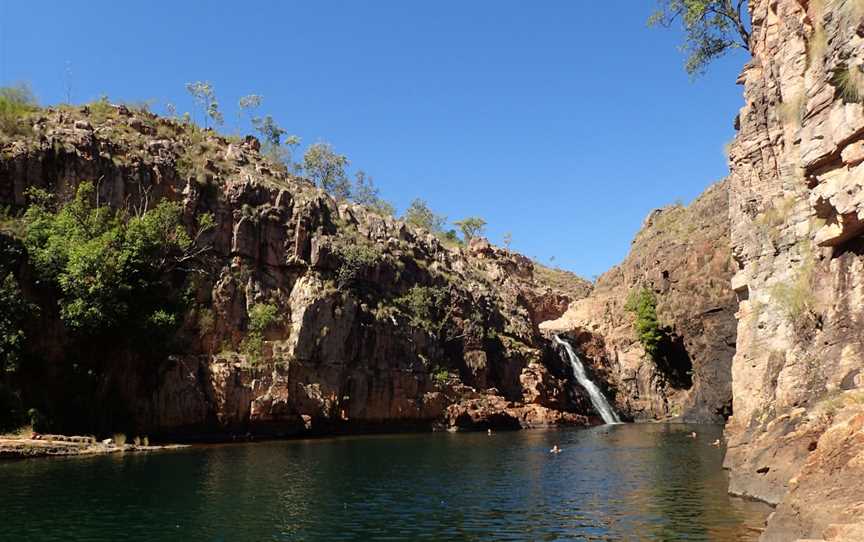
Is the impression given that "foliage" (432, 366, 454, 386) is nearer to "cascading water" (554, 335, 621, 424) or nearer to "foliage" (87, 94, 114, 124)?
"cascading water" (554, 335, 621, 424)

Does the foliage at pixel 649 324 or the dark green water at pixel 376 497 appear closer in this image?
the dark green water at pixel 376 497

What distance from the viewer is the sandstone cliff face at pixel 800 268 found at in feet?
58.6

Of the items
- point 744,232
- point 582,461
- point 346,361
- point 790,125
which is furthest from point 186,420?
point 790,125

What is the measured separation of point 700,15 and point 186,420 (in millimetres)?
51807

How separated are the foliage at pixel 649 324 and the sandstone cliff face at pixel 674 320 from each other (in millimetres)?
883

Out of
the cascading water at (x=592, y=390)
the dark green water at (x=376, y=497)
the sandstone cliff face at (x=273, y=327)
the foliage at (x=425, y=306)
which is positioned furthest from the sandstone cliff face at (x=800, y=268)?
the cascading water at (x=592, y=390)

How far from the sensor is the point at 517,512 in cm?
2514

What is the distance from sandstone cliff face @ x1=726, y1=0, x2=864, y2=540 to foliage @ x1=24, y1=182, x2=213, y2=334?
4235 centimetres

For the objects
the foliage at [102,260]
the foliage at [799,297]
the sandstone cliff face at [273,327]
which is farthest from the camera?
the sandstone cliff face at [273,327]

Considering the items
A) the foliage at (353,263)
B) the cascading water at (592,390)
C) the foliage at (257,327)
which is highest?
the foliage at (353,263)

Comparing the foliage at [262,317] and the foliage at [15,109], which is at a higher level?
the foliage at [15,109]

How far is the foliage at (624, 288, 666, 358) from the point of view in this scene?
82.3 m

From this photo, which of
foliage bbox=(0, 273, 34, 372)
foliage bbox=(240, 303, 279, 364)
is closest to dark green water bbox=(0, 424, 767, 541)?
foliage bbox=(0, 273, 34, 372)

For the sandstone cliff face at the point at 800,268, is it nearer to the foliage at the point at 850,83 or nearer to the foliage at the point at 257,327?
the foliage at the point at 850,83
